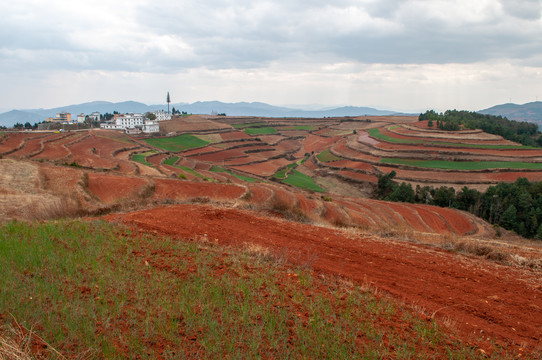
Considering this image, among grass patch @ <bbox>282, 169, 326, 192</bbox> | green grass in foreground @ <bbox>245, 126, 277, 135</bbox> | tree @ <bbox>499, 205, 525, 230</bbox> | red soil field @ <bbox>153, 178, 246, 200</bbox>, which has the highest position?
green grass in foreground @ <bbox>245, 126, 277, 135</bbox>

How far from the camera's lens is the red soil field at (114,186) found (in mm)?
22500

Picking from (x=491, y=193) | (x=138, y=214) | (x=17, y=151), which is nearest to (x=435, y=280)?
(x=138, y=214)

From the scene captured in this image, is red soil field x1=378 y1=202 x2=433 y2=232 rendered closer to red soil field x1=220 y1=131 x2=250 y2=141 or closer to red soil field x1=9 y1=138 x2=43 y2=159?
red soil field x1=9 y1=138 x2=43 y2=159

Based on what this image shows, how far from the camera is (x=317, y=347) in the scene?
5.27 metres

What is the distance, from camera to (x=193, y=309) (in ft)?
19.9

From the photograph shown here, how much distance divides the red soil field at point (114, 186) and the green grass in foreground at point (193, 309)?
14030 millimetres

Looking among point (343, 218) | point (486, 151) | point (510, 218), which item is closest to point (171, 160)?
point (343, 218)

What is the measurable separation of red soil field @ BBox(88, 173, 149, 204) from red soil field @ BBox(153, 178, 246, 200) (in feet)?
4.08

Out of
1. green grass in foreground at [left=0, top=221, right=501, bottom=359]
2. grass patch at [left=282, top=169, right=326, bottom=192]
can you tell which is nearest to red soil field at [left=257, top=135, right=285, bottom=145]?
grass patch at [left=282, top=169, right=326, bottom=192]

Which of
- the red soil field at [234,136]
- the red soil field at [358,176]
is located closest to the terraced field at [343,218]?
the red soil field at [358,176]

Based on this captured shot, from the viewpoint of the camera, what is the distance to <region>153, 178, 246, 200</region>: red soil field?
2416cm

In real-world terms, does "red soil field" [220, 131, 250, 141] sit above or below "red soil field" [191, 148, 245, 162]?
above

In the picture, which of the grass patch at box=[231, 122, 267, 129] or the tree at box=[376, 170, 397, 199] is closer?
the tree at box=[376, 170, 397, 199]

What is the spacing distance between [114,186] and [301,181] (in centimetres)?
4427
